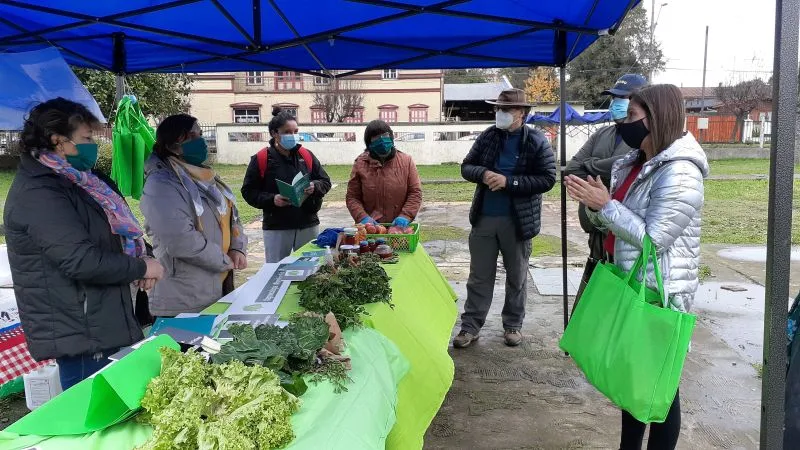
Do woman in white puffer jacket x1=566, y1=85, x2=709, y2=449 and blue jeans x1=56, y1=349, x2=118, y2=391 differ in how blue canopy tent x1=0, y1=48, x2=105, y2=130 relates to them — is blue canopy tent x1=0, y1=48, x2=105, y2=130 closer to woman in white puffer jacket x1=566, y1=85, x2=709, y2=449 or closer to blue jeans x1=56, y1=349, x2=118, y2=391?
blue jeans x1=56, y1=349, x2=118, y2=391

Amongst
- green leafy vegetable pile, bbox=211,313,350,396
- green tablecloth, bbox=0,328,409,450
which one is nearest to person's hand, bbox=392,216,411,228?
green tablecloth, bbox=0,328,409,450

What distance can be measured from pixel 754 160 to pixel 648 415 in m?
26.5

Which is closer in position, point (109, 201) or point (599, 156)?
point (109, 201)

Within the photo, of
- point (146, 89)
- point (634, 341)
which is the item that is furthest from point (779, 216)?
point (146, 89)

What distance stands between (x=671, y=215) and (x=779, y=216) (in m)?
0.50

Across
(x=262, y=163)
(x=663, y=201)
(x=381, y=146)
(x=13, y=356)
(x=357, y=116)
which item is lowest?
(x=13, y=356)

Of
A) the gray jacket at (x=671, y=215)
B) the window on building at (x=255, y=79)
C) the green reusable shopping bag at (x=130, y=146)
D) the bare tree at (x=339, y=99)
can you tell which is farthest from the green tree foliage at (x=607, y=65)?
the gray jacket at (x=671, y=215)

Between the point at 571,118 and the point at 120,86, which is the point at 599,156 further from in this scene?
the point at 571,118

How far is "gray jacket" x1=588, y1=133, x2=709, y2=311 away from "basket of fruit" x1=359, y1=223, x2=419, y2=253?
162 cm

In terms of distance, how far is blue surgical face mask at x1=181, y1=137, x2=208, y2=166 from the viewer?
314cm

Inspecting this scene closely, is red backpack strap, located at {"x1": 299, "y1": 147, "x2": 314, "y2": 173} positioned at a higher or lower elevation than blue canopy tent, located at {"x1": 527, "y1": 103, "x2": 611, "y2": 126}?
lower

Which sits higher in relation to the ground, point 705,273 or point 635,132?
point 635,132

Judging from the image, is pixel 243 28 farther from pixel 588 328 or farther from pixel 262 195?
pixel 588 328

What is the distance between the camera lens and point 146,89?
1714 centimetres
